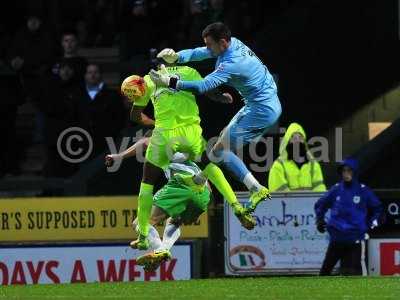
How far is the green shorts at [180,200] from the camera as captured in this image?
711 inches

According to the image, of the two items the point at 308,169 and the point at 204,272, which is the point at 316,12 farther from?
the point at 204,272

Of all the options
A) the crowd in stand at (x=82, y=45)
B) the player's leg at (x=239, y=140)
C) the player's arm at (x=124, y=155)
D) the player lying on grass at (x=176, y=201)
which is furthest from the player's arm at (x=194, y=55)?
the crowd in stand at (x=82, y=45)

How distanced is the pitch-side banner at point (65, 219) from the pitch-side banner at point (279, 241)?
1473 mm

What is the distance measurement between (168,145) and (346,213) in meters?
4.06

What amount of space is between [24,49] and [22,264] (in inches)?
182

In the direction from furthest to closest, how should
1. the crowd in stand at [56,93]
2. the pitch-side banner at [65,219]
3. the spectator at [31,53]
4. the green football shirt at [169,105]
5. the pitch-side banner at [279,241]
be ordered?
the spectator at [31,53] < the crowd in stand at [56,93] < the pitch-side banner at [65,219] < the pitch-side banner at [279,241] < the green football shirt at [169,105]

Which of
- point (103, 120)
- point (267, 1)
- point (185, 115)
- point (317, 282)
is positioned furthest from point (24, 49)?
point (317, 282)

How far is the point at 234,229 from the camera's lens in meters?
21.8

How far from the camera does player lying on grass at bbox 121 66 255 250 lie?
17.7 m

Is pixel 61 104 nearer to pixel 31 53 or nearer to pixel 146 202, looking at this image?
pixel 31 53

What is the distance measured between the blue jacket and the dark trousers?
0.11 meters

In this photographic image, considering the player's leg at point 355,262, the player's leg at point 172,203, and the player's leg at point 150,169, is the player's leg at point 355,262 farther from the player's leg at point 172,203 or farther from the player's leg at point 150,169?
the player's leg at point 150,169

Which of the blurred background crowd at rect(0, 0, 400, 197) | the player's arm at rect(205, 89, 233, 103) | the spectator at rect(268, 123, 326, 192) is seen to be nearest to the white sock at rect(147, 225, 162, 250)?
the player's arm at rect(205, 89, 233, 103)

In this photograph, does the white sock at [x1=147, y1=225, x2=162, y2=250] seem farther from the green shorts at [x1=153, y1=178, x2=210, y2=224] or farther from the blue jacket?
the blue jacket
